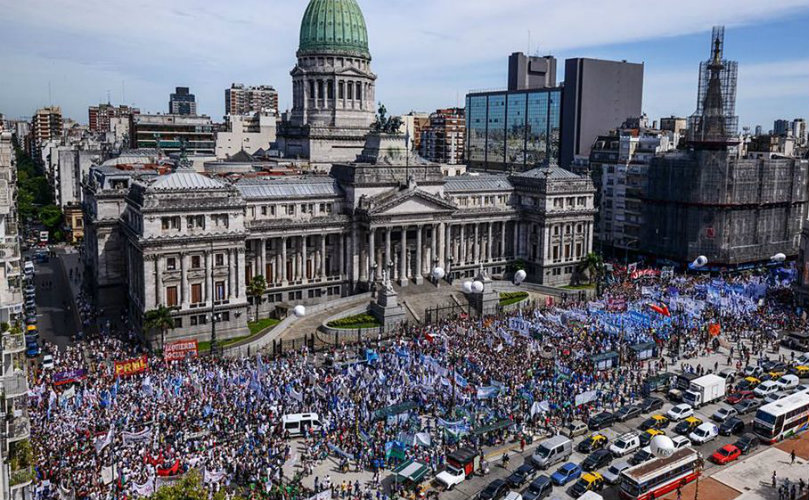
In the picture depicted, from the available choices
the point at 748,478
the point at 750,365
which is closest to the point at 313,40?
the point at 750,365

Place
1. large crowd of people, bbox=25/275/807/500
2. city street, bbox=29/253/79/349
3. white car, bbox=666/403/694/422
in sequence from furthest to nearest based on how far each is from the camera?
city street, bbox=29/253/79/349 → white car, bbox=666/403/694/422 → large crowd of people, bbox=25/275/807/500

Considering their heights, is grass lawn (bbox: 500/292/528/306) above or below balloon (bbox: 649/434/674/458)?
above

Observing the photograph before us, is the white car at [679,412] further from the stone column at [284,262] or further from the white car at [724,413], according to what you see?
the stone column at [284,262]

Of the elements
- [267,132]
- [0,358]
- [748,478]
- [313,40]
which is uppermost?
[313,40]

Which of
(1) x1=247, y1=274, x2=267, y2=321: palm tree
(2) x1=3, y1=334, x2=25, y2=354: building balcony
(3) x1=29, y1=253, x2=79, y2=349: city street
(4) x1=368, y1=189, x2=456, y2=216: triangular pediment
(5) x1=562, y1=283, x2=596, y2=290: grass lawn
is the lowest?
(3) x1=29, y1=253, x2=79, y2=349: city street

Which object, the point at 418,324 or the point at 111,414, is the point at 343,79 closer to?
the point at 418,324

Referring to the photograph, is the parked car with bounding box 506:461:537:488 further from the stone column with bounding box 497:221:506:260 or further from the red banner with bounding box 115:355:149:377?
the stone column with bounding box 497:221:506:260

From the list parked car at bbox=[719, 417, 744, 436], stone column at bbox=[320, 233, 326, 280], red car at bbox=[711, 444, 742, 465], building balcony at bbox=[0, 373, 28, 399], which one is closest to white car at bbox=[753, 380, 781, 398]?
parked car at bbox=[719, 417, 744, 436]
